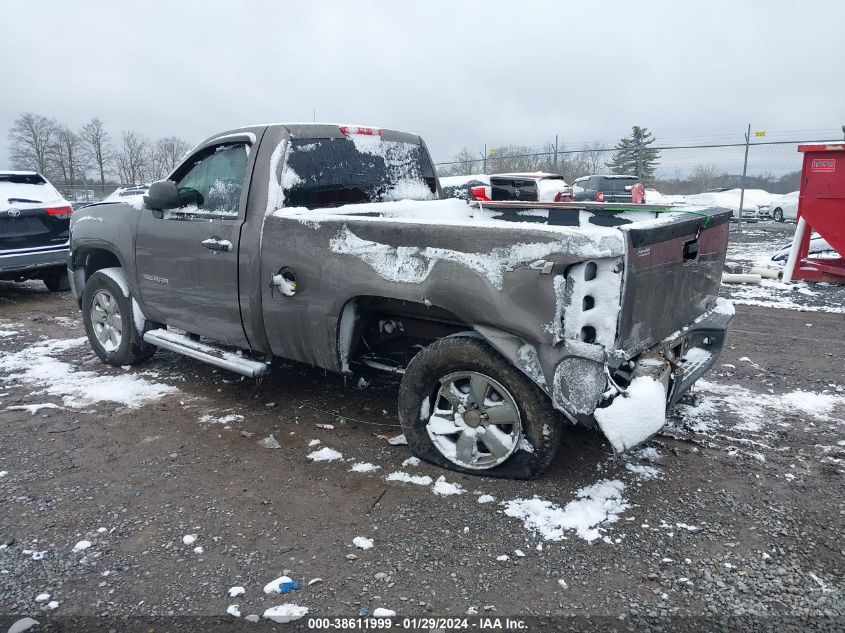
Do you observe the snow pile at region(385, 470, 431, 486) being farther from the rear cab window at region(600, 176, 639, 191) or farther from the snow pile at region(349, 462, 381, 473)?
the rear cab window at region(600, 176, 639, 191)

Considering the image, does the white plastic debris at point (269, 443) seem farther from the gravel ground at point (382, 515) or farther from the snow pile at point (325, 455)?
the snow pile at point (325, 455)

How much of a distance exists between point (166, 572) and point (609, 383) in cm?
214

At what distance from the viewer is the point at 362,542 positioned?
9.39 feet

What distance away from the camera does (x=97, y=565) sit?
2.72m

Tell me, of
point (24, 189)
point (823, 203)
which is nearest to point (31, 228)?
point (24, 189)

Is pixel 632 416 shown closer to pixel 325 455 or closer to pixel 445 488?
pixel 445 488

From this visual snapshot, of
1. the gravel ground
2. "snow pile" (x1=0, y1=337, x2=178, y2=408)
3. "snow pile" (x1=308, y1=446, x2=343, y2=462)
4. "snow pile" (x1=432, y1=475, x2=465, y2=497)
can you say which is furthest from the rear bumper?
"snow pile" (x1=432, y1=475, x2=465, y2=497)

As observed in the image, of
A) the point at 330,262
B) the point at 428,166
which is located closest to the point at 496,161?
the point at 428,166

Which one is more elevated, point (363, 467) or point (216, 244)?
point (216, 244)

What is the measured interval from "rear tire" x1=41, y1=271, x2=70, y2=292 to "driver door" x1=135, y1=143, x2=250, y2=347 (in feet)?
18.1

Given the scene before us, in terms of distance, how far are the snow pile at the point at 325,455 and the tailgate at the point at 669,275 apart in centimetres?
184

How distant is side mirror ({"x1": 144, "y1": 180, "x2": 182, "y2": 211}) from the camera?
434 centimetres

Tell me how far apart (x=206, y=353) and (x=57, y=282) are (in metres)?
6.47

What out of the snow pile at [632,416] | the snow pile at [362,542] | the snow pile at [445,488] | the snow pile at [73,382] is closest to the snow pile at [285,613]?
the snow pile at [362,542]
